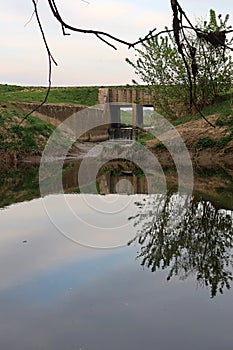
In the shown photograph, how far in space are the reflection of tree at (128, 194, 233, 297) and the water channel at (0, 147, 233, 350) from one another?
12 millimetres

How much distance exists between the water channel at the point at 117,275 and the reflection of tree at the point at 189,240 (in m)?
0.01

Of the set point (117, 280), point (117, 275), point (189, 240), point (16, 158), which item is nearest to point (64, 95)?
point (16, 158)

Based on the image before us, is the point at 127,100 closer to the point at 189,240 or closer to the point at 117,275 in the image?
the point at 189,240

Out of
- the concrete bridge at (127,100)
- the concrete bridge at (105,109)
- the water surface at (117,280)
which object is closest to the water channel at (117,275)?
the water surface at (117,280)

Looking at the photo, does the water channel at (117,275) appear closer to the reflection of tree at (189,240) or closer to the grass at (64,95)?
the reflection of tree at (189,240)

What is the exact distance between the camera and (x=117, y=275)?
5.27m

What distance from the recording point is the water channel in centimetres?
381

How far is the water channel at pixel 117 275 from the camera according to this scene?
3807mm

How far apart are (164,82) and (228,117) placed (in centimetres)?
399

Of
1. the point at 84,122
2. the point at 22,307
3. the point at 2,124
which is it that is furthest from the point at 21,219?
the point at 84,122

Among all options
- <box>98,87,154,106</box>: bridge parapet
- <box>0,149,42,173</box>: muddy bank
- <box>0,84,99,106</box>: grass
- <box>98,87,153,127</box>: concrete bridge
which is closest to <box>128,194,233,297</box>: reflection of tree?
<box>0,149,42,173</box>: muddy bank

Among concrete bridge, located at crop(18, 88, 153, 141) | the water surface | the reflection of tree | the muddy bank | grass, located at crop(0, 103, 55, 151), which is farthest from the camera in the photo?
concrete bridge, located at crop(18, 88, 153, 141)

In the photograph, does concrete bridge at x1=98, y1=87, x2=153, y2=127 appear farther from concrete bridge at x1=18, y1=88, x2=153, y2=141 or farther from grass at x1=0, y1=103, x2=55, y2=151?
grass at x1=0, y1=103, x2=55, y2=151

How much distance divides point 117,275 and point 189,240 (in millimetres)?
1807
